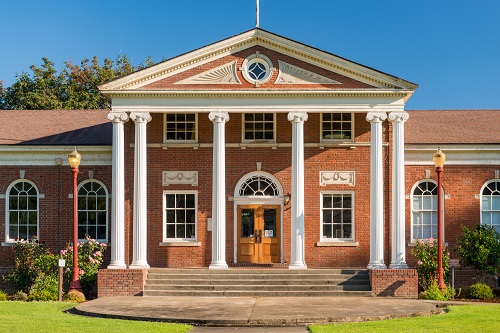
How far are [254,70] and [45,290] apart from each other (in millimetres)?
10024

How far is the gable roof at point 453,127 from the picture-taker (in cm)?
3225

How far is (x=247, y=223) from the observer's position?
31.8m

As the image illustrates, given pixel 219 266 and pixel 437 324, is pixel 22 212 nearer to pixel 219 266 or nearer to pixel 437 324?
pixel 219 266

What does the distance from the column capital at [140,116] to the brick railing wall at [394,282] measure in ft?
29.9

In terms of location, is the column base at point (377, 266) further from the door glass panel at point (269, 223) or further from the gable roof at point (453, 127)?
the gable roof at point (453, 127)

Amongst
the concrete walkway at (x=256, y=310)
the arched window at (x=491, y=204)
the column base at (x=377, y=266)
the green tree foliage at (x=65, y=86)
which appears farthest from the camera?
the green tree foliage at (x=65, y=86)

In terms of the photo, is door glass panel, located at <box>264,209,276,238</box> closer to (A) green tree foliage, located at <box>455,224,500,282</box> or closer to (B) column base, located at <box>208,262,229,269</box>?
(B) column base, located at <box>208,262,229,269</box>

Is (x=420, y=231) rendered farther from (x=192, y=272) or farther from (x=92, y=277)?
(x=92, y=277)

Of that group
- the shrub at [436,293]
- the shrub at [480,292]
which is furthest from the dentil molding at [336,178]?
the shrub at [480,292]

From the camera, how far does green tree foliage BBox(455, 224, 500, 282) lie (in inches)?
1161

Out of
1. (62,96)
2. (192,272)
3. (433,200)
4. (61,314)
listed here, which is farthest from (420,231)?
(62,96)

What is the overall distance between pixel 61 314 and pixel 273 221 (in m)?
11.0

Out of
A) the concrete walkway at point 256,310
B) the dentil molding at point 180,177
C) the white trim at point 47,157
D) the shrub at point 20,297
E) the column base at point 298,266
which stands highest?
the white trim at point 47,157

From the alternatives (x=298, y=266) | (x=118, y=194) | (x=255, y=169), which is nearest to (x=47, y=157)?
(x=118, y=194)
